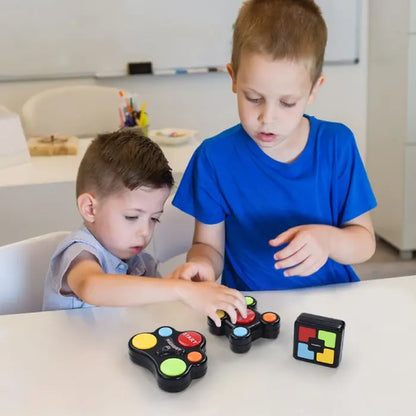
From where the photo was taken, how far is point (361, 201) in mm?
947

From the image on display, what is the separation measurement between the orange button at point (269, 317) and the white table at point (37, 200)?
94 cm

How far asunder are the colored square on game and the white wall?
2359 mm

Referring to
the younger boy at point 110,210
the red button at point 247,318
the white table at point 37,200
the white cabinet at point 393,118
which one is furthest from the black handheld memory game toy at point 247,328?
the white cabinet at point 393,118

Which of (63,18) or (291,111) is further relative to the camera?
(63,18)

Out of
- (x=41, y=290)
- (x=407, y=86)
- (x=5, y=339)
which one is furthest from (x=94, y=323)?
(x=407, y=86)

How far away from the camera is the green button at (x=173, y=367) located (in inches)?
23.6

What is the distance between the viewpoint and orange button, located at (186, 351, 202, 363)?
624mm

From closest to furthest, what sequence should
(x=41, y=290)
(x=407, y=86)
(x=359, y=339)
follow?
(x=359, y=339) → (x=41, y=290) → (x=407, y=86)

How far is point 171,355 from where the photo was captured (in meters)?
0.63

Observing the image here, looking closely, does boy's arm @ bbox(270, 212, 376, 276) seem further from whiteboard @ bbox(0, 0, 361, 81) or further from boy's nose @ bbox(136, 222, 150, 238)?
whiteboard @ bbox(0, 0, 361, 81)

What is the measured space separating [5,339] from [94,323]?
0.12m

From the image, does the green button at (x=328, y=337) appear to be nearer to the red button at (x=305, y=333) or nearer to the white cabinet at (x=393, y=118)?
the red button at (x=305, y=333)

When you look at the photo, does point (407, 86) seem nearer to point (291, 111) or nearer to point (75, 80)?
point (75, 80)

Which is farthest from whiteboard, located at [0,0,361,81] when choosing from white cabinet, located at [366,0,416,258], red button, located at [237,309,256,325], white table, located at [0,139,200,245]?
red button, located at [237,309,256,325]
